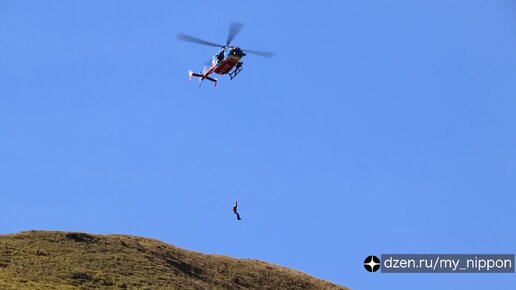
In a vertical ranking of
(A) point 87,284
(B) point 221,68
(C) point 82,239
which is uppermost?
(B) point 221,68

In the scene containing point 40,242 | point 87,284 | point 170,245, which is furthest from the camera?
point 170,245

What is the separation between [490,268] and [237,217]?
20.4 meters

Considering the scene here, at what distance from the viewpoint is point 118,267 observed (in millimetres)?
92125

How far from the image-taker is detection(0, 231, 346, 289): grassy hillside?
87.7 meters

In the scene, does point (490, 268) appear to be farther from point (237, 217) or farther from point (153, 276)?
point (153, 276)

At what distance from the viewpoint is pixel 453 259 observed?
9756 cm

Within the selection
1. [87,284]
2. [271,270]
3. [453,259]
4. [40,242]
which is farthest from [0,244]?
[453,259]

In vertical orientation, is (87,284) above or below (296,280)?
below

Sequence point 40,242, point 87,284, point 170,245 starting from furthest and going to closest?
point 170,245, point 40,242, point 87,284

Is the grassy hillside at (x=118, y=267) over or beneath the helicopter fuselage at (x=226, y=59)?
beneath

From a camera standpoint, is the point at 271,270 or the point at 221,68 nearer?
the point at 221,68

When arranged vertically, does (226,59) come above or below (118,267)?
above

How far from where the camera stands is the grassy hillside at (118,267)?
87.7 meters

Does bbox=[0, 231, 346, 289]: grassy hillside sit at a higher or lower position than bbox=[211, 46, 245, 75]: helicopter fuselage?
lower
